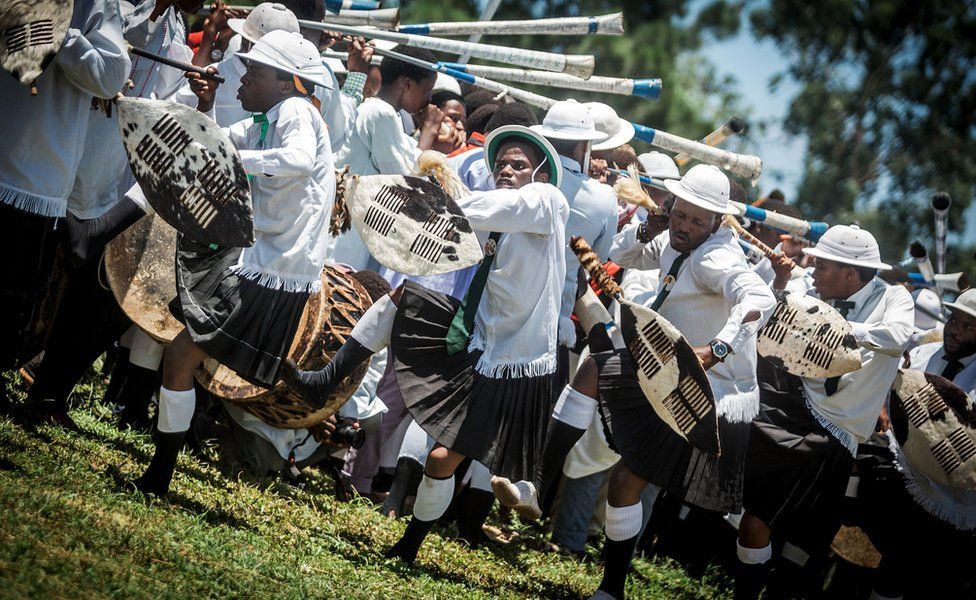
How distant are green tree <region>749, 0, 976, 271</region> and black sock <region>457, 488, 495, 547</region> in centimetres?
2053

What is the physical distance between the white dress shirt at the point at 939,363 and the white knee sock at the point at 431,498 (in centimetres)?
415

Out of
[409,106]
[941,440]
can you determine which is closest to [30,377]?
[409,106]

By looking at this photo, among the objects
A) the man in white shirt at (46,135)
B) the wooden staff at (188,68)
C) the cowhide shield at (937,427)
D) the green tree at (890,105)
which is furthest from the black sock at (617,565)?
the green tree at (890,105)

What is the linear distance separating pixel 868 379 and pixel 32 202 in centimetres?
465

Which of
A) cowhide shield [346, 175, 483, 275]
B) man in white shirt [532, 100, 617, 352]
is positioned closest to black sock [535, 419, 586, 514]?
man in white shirt [532, 100, 617, 352]

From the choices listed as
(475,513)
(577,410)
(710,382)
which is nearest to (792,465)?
(710,382)

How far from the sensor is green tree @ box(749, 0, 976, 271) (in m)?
26.2

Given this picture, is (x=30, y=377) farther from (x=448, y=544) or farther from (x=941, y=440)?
(x=941, y=440)

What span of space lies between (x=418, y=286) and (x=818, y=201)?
2121 cm

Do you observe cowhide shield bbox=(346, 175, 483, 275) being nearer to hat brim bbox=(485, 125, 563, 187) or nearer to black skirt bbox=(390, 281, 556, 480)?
black skirt bbox=(390, 281, 556, 480)

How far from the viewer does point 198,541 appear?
4668mm

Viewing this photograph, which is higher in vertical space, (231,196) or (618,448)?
(231,196)

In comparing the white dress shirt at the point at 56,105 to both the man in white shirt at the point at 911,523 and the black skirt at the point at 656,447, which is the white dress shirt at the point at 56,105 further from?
the man in white shirt at the point at 911,523

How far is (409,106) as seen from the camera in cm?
783
